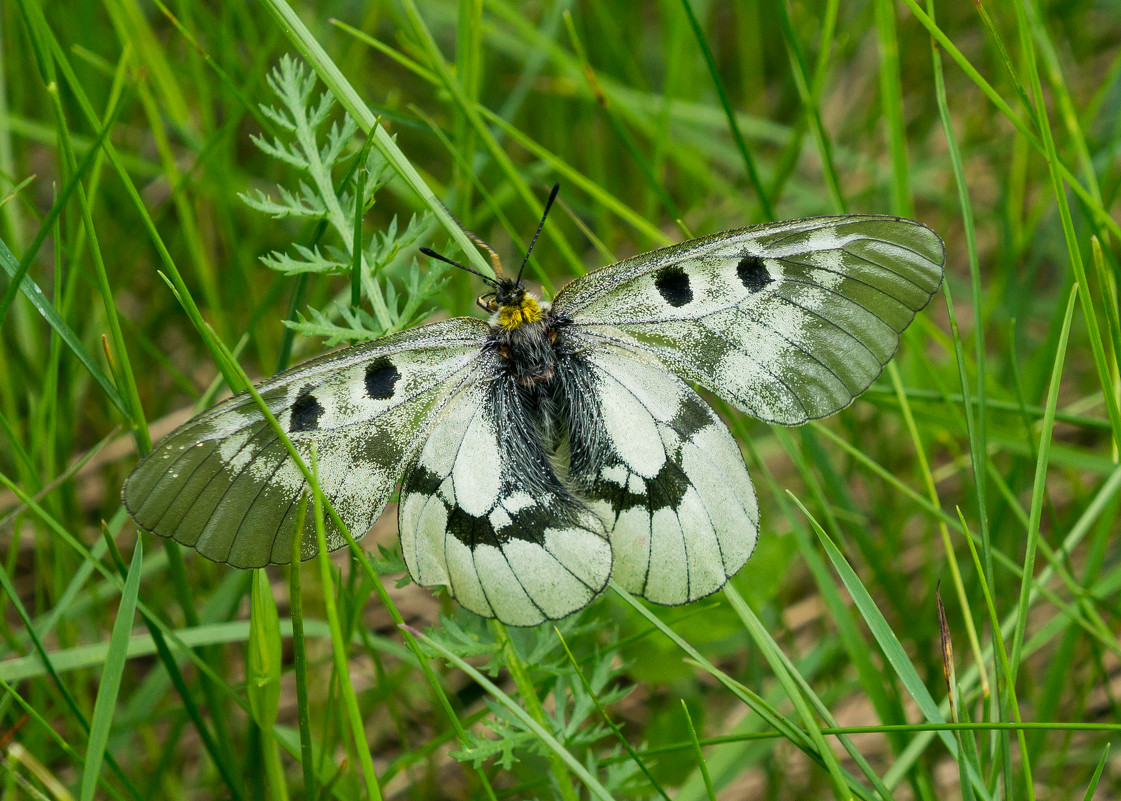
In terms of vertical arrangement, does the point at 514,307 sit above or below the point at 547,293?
below

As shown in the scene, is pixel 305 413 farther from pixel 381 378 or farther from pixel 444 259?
pixel 444 259

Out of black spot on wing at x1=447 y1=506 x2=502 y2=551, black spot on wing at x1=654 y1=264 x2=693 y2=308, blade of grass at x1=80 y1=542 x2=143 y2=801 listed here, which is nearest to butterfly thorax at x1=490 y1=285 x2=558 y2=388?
black spot on wing at x1=654 y1=264 x2=693 y2=308

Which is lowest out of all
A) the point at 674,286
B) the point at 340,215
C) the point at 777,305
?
the point at 777,305

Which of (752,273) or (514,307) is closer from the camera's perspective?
(752,273)

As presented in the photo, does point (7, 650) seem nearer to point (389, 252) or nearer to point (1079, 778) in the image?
point (389, 252)

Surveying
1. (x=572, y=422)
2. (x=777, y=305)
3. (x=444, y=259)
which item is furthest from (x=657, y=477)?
(x=444, y=259)

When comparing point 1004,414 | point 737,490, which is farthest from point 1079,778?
point 737,490

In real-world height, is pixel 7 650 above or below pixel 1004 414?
above

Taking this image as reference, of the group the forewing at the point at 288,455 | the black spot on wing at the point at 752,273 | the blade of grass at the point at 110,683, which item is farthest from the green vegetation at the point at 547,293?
the black spot on wing at the point at 752,273
